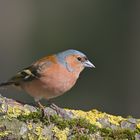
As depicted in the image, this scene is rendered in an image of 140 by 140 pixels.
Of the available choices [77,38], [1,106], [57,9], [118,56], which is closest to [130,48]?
[118,56]

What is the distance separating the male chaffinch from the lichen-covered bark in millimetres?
1241

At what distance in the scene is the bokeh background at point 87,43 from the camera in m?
14.0

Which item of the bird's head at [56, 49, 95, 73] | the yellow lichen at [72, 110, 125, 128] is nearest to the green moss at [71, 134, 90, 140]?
the yellow lichen at [72, 110, 125, 128]

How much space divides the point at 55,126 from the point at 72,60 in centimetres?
198

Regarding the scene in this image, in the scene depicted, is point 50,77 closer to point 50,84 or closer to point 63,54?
point 50,84

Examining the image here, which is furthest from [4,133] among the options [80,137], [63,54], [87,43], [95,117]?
[87,43]

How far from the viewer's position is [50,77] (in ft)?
23.4

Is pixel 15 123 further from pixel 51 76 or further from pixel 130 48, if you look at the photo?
pixel 130 48

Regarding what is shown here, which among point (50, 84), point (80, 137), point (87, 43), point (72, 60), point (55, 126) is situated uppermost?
point (72, 60)

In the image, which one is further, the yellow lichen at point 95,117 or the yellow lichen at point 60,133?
the yellow lichen at point 95,117

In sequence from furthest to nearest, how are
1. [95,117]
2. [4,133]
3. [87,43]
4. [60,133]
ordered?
[87,43] < [95,117] < [60,133] < [4,133]

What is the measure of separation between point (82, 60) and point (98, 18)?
8.74 meters

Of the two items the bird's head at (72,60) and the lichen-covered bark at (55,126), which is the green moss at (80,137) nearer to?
the lichen-covered bark at (55,126)

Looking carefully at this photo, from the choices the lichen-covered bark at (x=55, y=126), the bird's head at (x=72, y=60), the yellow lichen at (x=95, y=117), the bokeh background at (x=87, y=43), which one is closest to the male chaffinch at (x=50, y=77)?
the bird's head at (x=72, y=60)
